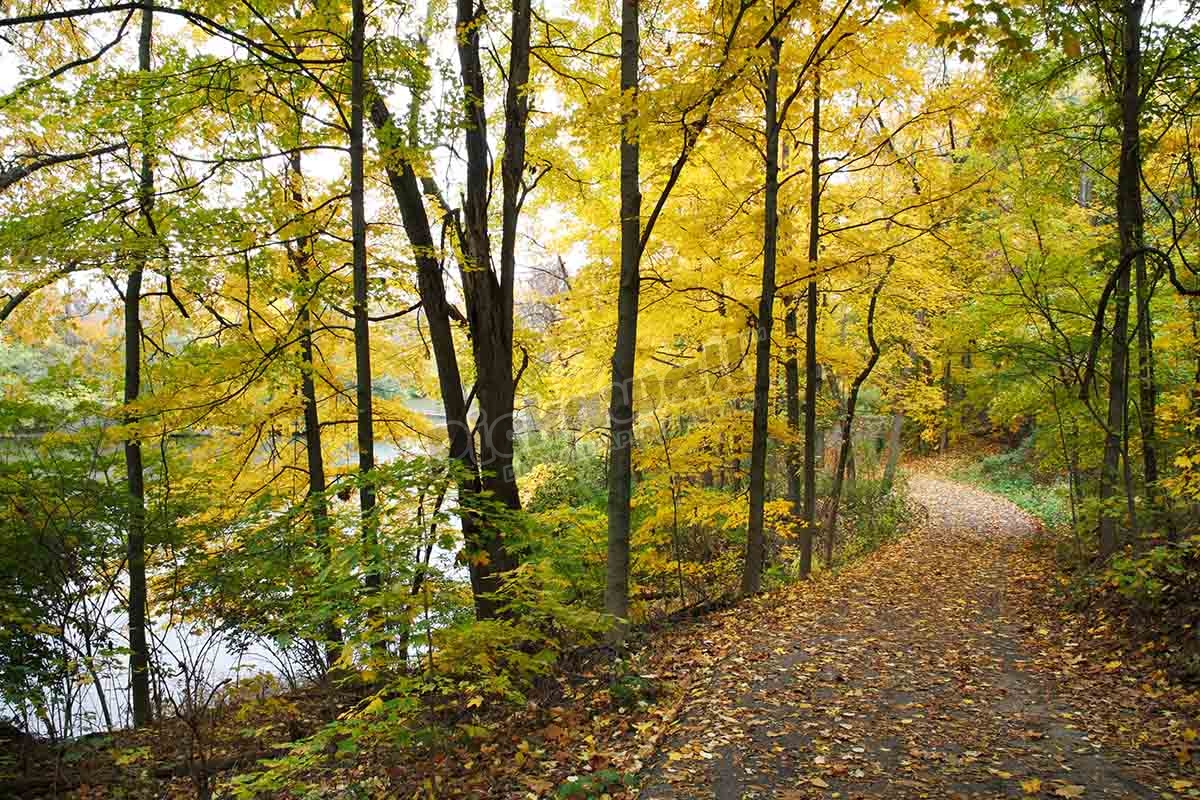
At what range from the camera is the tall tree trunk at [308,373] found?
4994mm

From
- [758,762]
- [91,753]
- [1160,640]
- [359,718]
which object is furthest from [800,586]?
[91,753]

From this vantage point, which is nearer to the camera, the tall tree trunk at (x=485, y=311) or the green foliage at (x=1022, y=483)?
the tall tree trunk at (x=485, y=311)

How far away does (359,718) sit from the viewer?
3867 millimetres

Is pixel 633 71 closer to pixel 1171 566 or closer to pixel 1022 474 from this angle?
pixel 1171 566

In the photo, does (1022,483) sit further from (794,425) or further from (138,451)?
(138,451)

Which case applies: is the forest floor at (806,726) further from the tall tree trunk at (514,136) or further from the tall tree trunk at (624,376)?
the tall tree trunk at (514,136)

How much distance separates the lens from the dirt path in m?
3.70

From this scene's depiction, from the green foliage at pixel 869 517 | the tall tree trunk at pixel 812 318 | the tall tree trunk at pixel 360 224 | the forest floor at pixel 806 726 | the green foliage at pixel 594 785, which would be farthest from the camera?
the green foliage at pixel 869 517

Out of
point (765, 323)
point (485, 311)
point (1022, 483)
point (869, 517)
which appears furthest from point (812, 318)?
point (1022, 483)

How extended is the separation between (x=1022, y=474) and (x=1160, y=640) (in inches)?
781

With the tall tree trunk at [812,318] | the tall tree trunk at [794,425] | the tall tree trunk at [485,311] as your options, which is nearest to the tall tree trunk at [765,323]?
the tall tree trunk at [812,318]

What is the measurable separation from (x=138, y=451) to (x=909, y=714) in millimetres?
8517

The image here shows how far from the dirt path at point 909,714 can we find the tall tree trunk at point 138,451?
17.6 feet

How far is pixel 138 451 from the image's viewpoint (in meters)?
7.82
